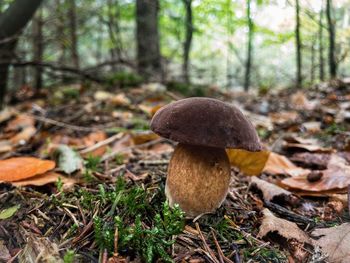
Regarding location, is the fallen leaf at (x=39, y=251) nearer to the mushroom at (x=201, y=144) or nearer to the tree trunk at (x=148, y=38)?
the mushroom at (x=201, y=144)

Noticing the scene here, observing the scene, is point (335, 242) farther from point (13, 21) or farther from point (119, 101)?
point (13, 21)

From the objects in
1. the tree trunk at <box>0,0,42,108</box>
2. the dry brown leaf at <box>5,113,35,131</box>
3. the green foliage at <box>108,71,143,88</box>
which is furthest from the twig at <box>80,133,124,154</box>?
the green foliage at <box>108,71,143,88</box>

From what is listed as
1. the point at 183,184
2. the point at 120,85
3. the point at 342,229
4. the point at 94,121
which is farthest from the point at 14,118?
the point at 342,229

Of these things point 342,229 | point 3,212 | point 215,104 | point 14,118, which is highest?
point 215,104

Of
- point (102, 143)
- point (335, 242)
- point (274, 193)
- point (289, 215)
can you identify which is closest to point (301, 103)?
point (102, 143)

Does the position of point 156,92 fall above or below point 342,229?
above

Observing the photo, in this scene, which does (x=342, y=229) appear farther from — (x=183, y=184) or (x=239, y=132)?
(x=183, y=184)

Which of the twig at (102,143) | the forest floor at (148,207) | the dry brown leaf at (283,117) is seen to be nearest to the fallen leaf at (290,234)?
the forest floor at (148,207)
